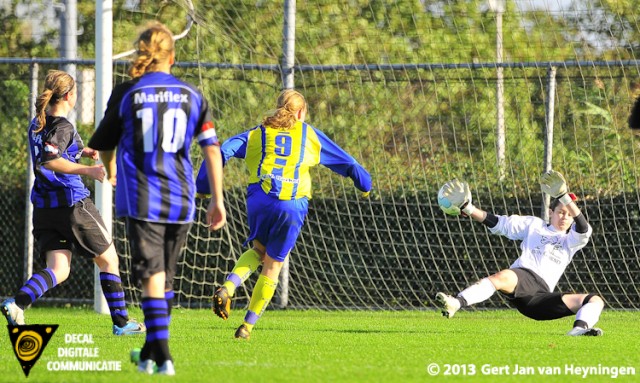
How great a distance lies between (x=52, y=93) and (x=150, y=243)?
8.58ft

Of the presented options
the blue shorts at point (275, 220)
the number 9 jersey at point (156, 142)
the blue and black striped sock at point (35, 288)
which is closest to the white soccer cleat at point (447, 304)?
the blue shorts at point (275, 220)

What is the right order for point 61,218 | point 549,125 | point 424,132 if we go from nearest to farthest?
point 61,218
point 549,125
point 424,132

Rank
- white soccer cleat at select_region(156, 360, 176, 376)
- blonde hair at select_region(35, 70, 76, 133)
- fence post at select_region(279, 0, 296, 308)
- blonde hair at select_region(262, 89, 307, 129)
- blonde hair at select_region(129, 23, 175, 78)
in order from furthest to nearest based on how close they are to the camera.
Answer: fence post at select_region(279, 0, 296, 308), blonde hair at select_region(262, 89, 307, 129), blonde hair at select_region(35, 70, 76, 133), blonde hair at select_region(129, 23, 175, 78), white soccer cleat at select_region(156, 360, 176, 376)

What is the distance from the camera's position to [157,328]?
5.21 meters

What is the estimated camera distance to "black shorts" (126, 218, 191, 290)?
522 centimetres

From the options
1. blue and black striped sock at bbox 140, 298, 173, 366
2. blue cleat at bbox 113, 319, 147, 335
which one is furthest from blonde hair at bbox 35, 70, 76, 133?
blue and black striped sock at bbox 140, 298, 173, 366

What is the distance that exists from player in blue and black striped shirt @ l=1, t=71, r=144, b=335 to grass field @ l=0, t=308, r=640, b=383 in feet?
1.06

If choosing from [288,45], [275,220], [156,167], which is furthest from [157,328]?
[288,45]

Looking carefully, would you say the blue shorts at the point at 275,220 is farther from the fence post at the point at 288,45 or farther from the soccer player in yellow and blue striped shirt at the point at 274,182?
the fence post at the point at 288,45

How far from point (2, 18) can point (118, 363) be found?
9009mm

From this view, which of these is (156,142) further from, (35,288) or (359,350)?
(35,288)

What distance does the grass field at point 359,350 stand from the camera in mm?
5438

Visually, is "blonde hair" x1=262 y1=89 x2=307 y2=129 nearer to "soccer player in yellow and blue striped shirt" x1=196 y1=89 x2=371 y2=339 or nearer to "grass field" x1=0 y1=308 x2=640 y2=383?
"soccer player in yellow and blue striped shirt" x1=196 y1=89 x2=371 y2=339

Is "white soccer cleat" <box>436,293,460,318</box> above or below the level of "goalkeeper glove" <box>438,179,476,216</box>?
below
